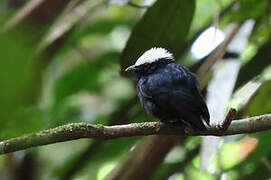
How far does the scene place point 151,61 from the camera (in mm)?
2744

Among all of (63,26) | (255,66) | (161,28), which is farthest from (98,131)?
(255,66)

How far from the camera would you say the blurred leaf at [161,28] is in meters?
2.31

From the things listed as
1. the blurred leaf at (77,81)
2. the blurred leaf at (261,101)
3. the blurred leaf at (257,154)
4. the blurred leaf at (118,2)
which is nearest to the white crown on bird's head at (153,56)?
the blurred leaf at (118,2)

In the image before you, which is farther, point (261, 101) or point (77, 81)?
point (77, 81)

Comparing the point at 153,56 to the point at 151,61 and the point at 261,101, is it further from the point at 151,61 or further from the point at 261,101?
the point at 261,101

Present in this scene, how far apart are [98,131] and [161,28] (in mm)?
970

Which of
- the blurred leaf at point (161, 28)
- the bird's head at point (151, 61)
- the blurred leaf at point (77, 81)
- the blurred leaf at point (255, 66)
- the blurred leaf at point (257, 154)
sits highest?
the blurred leaf at point (161, 28)

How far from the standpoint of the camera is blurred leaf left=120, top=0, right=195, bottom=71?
2311mm

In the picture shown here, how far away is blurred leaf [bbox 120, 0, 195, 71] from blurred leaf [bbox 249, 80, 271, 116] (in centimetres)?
52

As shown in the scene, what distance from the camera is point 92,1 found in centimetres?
317

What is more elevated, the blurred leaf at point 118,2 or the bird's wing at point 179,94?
the blurred leaf at point 118,2

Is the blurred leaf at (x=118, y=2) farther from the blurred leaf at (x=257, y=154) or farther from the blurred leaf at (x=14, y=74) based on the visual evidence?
the blurred leaf at (x=14, y=74)

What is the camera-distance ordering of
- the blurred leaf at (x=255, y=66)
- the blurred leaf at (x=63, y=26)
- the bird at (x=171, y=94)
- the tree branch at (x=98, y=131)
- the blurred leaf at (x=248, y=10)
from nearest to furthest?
the tree branch at (x=98, y=131) < the bird at (x=171, y=94) < the blurred leaf at (x=63, y=26) < the blurred leaf at (x=248, y=10) < the blurred leaf at (x=255, y=66)

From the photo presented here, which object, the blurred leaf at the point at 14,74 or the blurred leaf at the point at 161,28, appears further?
the blurred leaf at the point at 161,28
